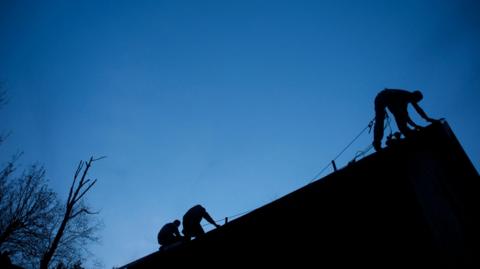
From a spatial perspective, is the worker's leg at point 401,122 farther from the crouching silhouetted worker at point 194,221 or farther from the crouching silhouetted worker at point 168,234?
the crouching silhouetted worker at point 168,234

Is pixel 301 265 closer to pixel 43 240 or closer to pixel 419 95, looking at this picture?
pixel 419 95

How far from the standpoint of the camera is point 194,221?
267 inches

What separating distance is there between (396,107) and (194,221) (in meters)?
5.40

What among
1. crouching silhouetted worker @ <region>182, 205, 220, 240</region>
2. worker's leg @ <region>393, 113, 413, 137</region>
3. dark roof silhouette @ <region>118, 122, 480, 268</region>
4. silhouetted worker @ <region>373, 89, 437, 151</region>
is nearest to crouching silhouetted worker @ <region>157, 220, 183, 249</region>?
crouching silhouetted worker @ <region>182, 205, 220, 240</region>

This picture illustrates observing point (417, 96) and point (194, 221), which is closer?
point (417, 96)

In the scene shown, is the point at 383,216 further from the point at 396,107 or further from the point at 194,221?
the point at 194,221

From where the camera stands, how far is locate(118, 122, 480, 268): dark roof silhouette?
3.35m

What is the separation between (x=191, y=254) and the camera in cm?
565

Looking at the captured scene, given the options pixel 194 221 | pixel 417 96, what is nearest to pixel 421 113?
pixel 417 96

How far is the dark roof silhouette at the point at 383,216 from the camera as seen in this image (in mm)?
3346

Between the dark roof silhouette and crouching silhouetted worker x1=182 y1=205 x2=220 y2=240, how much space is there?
194 centimetres

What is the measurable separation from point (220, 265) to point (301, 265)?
1784 millimetres

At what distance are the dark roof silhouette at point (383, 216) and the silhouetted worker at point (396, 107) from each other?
0.82 m

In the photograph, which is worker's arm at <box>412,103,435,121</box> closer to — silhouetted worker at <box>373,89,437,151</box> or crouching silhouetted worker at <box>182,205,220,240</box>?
silhouetted worker at <box>373,89,437,151</box>
